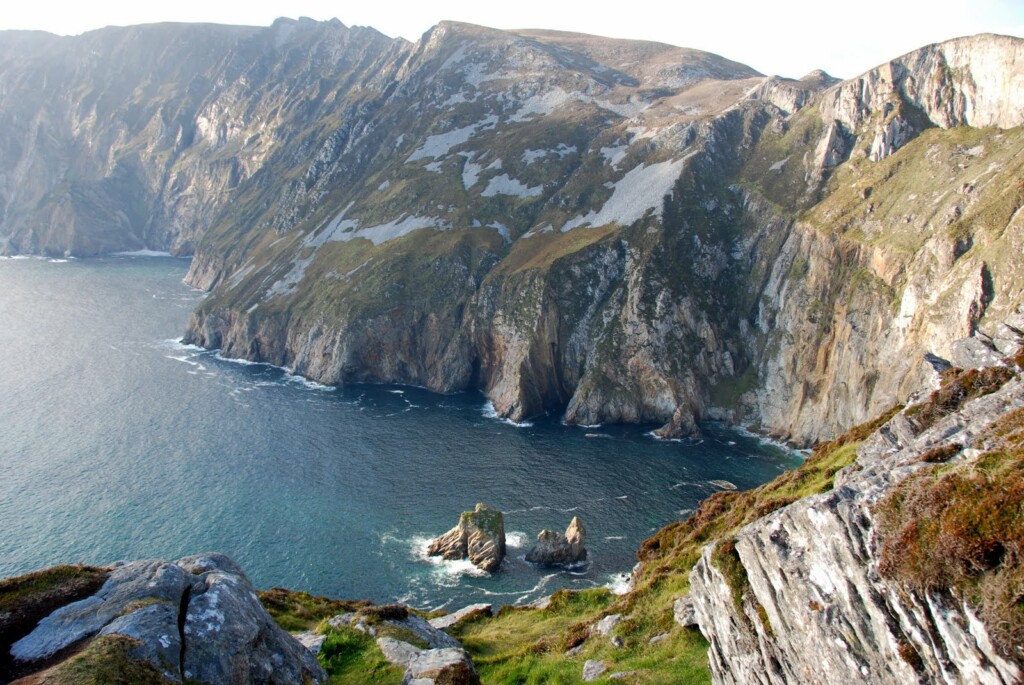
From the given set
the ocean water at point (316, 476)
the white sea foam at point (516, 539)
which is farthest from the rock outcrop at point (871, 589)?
the white sea foam at point (516, 539)

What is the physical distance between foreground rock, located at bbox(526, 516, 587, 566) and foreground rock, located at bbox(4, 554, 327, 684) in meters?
41.7

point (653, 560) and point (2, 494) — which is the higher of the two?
point (653, 560)

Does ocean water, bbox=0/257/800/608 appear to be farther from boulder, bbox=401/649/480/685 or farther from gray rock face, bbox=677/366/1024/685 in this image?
gray rock face, bbox=677/366/1024/685

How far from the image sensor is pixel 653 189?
128500mm

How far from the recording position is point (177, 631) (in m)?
20.8

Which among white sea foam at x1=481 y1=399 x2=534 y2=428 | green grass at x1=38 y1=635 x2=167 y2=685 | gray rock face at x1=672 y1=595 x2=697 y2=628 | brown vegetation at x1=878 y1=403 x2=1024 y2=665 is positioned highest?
brown vegetation at x1=878 y1=403 x2=1024 y2=665

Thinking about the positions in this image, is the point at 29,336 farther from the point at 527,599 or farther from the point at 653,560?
the point at 653,560

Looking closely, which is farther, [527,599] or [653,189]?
[653,189]

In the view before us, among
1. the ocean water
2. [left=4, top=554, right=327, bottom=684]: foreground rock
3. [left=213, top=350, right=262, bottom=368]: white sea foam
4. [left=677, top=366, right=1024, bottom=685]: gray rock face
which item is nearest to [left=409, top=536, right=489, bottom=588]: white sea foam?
the ocean water

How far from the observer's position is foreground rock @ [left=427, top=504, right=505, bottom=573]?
211 ft

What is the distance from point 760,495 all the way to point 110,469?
78.5 meters

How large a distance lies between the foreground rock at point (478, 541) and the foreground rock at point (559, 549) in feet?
11.9

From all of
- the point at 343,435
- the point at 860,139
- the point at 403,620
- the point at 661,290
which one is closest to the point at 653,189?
the point at 661,290

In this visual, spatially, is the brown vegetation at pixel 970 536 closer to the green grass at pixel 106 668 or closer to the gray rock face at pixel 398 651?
the gray rock face at pixel 398 651
